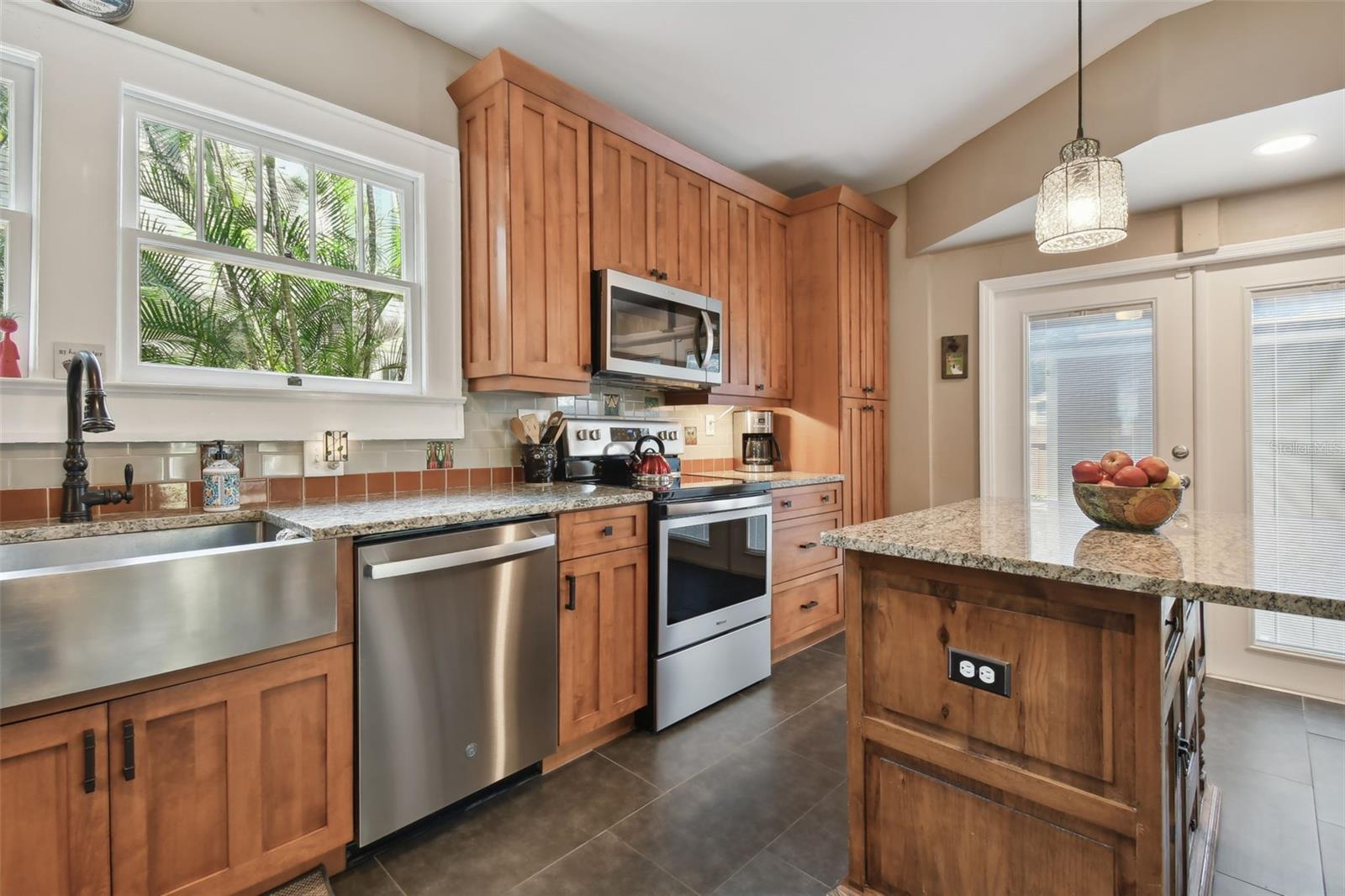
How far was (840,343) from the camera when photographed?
345 cm

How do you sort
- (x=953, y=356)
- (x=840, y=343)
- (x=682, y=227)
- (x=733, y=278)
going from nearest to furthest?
(x=682, y=227)
(x=733, y=278)
(x=840, y=343)
(x=953, y=356)

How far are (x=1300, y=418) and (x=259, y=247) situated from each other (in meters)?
4.30

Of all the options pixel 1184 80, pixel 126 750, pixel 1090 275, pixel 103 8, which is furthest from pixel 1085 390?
pixel 103 8

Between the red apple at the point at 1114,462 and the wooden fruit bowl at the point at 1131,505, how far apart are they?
6 cm

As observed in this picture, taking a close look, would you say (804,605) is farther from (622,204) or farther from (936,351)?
(622,204)

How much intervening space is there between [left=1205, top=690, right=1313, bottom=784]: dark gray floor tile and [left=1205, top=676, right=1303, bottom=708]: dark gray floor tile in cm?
4

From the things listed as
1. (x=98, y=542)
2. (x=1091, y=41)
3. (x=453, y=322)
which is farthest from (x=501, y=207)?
(x=1091, y=41)

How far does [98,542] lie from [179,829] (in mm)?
740

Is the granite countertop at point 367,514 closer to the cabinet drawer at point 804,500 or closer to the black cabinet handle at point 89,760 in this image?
the black cabinet handle at point 89,760

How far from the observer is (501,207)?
7.45 ft

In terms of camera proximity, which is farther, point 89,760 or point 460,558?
point 460,558

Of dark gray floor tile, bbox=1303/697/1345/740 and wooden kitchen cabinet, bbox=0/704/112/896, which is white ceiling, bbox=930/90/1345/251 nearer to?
dark gray floor tile, bbox=1303/697/1345/740

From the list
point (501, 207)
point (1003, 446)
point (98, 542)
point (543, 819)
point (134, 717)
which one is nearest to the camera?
point (134, 717)

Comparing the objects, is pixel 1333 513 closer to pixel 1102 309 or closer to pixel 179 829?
pixel 1102 309
